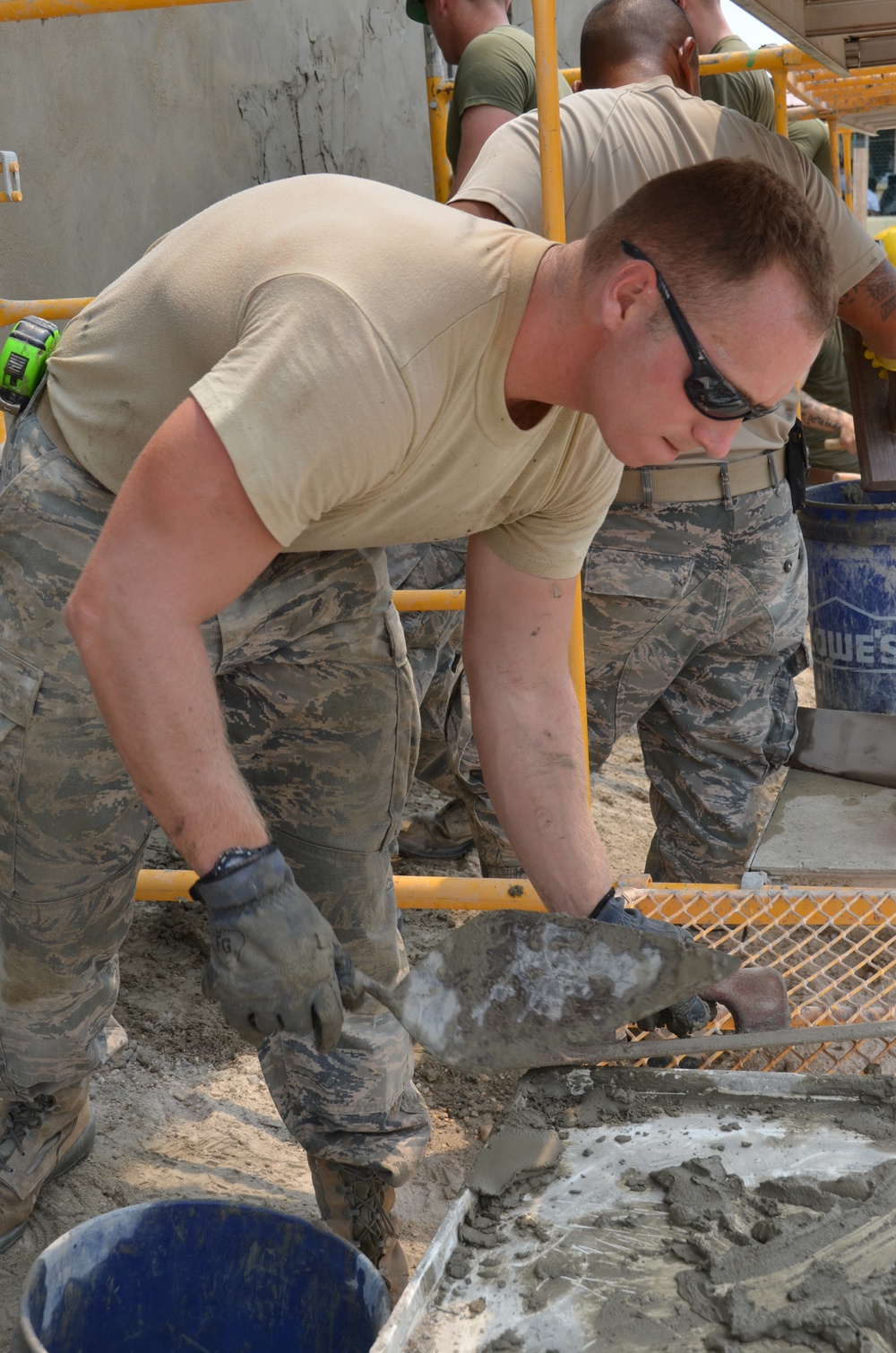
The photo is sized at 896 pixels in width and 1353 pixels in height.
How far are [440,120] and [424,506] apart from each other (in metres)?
2.76

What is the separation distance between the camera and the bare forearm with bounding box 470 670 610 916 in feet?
6.05

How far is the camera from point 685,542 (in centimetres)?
276

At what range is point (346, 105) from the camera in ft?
19.8

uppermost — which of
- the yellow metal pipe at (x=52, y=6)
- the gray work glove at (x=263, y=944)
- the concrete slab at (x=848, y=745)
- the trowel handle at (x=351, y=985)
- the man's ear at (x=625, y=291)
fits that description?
the yellow metal pipe at (x=52, y=6)

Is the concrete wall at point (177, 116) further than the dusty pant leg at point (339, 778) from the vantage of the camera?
Yes

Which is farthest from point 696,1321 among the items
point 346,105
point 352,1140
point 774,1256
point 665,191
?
point 346,105

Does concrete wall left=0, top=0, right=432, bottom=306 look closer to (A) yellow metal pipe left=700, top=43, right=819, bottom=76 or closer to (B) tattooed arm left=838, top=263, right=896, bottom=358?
(A) yellow metal pipe left=700, top=43, right=819, bottom=76

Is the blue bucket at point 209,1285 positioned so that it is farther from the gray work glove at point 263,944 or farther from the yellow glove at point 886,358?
the yellow glove at point 886,358

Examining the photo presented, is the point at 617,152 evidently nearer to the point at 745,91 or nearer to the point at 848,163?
the point at 745,91

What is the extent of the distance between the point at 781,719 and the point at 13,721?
1854mm

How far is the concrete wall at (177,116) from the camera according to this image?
3.72 metres

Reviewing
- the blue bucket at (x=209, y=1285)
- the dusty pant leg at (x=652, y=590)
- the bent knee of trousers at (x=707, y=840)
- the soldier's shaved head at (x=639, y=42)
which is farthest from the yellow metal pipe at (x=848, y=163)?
the blue bucket at (x=209, y=1285)

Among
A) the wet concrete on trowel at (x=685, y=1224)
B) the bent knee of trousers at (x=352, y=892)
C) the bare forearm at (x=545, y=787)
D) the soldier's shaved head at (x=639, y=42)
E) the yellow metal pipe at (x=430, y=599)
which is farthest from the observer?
the soldier's shaved head at (x=639, y=42)

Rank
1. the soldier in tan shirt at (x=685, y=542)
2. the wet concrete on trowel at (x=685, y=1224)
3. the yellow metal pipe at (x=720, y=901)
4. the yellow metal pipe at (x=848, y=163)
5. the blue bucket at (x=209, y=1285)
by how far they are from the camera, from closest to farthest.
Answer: the wet concrete on trowel at (x=685, y=1224)
the blue bucket at (x=209, y=1285)
the yellow metal pipe at (x=720, y=901)
the soldier in tan shirt at (x=685, y=542)
the yellow metal pipe at (x=848, y=163)
